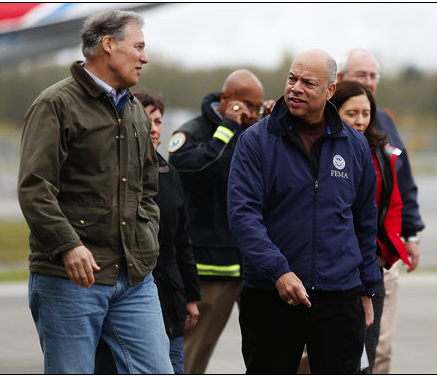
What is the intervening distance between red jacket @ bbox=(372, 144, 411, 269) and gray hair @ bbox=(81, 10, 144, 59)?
176cm

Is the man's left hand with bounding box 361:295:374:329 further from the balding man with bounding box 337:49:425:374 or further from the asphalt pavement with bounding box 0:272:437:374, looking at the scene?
the asphalt pavement with bounding box 0:272:437:374

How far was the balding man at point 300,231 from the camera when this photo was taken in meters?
3.87

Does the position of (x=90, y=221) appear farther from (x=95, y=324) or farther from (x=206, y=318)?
(x=206, y=318)

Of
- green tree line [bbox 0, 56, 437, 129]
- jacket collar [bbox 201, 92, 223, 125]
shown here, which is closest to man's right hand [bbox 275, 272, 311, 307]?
jacket collar [bbox 201, 92, 223, 125]

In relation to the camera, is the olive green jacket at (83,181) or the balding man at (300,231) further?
the balding man at (300,231)

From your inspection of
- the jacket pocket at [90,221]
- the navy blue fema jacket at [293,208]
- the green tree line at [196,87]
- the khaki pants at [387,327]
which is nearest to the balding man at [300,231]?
the navy blue fema jacket at [293,208]

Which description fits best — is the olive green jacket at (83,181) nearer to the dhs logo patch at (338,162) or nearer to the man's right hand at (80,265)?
the man's right hand at (80,265)

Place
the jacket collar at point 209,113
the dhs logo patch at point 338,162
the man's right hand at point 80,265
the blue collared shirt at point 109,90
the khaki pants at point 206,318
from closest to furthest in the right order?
the man's right hand at point 80,265 → the blue collared shirt at point 109,90 → the dhs logo patch at point 338,162 → the khaki pants at point 206,318 → the jacket collar at point 209,113

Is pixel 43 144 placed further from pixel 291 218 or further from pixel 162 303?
pixel 162 303

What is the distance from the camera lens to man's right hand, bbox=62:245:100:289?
Answer: 335 centimetres

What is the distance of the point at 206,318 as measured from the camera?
209 inches

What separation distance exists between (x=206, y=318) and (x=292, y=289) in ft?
5.40

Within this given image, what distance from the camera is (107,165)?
3586mm

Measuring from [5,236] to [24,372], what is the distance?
34.9 ft
